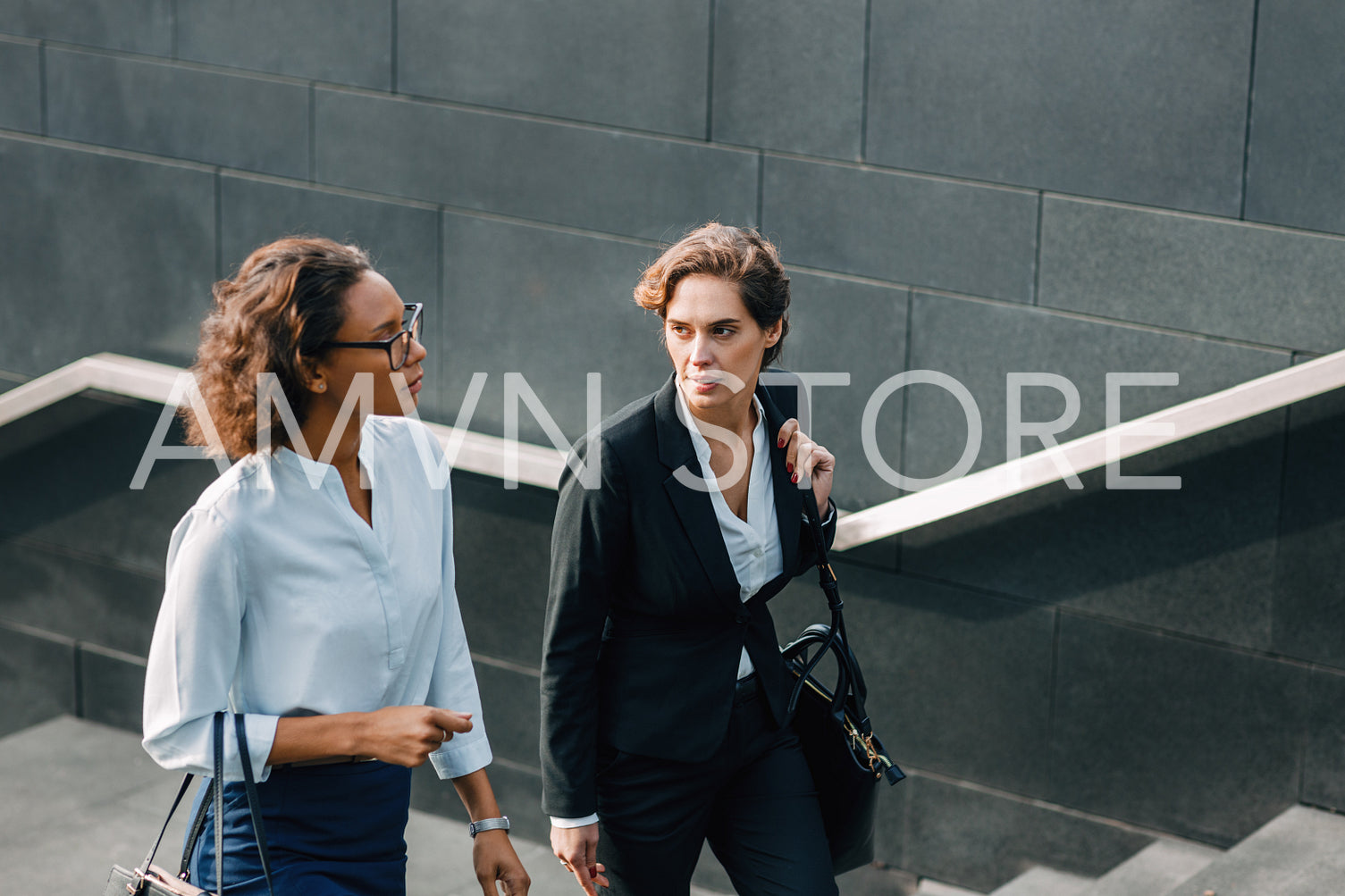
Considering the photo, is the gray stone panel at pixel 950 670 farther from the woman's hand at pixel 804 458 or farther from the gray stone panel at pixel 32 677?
the gray stone panel at pixel 32 677

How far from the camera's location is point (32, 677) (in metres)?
6.74

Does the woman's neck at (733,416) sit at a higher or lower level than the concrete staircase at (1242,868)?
higher

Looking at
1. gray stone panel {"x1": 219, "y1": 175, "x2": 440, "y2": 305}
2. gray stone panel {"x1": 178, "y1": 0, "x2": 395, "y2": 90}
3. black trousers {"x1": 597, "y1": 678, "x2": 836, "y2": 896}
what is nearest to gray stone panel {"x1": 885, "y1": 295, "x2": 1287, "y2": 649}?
black trousers {"x1": 597, "y1": 678, "x2": 836, "y2": 896}

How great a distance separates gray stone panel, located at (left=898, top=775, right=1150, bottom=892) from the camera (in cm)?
463

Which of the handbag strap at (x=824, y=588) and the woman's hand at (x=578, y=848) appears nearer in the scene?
the woman's hand at (x=578, y=848)

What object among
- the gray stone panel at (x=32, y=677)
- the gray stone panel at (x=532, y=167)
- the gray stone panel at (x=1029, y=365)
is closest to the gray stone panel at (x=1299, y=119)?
the gray stone panel at (x=1029, y=365)

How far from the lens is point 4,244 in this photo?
6.39 meters

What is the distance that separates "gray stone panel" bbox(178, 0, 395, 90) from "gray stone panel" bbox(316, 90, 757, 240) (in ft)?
0.37

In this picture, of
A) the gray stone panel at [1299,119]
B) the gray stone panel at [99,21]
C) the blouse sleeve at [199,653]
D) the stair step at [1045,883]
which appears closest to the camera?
the blouse sleeve at [199,653]

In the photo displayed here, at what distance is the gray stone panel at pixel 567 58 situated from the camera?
4.91 metres

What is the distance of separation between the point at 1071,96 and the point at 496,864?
9.19ft

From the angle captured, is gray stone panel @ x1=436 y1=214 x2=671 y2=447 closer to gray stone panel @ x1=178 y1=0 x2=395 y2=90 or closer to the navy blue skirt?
gray stone panel @ x1=178 y1=0 x2=395 y2=90

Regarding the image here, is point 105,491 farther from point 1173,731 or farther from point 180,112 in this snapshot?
point 1173,731

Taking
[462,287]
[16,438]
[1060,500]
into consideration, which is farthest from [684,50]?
[16,438]
